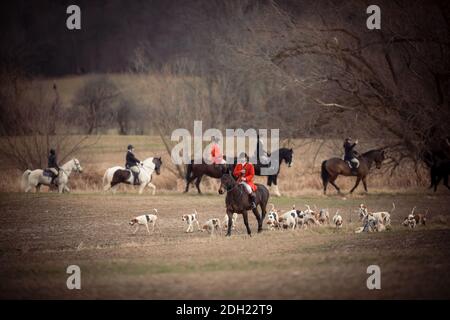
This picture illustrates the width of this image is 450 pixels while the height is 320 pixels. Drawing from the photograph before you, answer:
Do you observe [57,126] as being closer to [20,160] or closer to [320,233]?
[20,160]

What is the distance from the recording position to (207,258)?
1341 centimetres


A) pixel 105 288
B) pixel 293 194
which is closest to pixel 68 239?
pixel 105 288

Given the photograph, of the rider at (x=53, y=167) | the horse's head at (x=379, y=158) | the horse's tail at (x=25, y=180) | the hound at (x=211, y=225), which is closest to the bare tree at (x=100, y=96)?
the horse's tail at (x=25, y=180)

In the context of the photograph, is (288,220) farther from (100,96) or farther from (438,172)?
(100,96)

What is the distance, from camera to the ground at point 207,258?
10633 millimetres

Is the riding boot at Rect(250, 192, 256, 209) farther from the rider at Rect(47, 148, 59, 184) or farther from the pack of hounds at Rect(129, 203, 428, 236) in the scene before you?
the rider at Rect(47, 148, 59, 184)

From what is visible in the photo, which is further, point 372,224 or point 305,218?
point 305,218

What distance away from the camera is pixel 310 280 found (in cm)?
1111

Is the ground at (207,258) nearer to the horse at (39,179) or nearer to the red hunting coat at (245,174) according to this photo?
the red hunting coat at (245,174)

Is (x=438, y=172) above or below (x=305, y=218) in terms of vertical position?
above

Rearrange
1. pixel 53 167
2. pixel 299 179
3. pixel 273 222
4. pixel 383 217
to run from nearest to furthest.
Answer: pixel 383 217 → pixel 273 222 → pixel 53 167 → pixel 299 179

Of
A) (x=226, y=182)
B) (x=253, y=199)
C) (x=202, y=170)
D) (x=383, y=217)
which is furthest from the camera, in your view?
(x=202, y=170)

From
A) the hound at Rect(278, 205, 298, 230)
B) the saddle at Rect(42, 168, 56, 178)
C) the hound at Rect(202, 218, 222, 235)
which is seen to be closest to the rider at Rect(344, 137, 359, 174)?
the hound at Rect(278, 205, 298, 230)

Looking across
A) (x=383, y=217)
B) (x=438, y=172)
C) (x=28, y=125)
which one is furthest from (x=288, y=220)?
(x=28, y=125)
